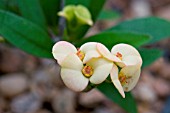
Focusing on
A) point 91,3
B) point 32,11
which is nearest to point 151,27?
point 91,3

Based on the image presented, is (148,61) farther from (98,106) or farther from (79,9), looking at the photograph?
(98,106)

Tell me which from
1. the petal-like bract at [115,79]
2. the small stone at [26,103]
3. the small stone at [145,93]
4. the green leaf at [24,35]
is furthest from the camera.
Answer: the small stone at [145,93]

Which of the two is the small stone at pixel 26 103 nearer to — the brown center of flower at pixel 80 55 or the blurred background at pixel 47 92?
the blurred background at pixel 47 92

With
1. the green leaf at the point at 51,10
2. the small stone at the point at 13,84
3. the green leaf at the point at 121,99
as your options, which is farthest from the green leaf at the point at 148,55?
the small stone at the point at 13,84

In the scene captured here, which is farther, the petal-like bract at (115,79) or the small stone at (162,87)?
the small stone at (162,87)

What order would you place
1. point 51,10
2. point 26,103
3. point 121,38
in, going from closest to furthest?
point 121,38, point 51,10, point 26,103

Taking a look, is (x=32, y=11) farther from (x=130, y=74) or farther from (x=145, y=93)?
(x=145, y=93)
